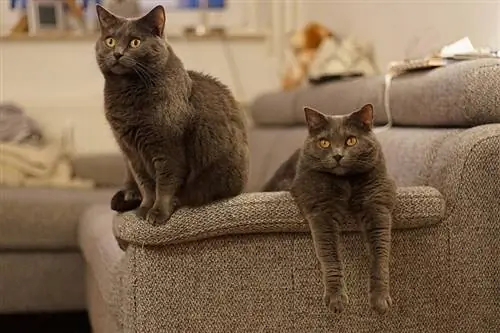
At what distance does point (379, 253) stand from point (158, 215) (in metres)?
0.45

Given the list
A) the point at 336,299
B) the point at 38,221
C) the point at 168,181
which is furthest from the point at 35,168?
the point at 336,299

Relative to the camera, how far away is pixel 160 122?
155 centimetres

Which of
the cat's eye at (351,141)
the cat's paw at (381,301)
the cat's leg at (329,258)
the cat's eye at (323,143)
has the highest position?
the cat's eye at (351,141)

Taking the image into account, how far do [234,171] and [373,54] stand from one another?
1663 millimetres

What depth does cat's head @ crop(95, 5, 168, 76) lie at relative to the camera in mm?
1528

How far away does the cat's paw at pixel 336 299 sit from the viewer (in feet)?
4.96

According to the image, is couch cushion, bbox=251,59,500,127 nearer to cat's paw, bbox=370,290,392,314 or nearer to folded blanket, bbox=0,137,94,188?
cat's paw, bbox=370,290,392,314

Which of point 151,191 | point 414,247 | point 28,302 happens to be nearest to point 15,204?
point 28,302

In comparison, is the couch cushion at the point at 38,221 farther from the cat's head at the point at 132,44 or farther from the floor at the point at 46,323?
the cat's head at the point at 132,44

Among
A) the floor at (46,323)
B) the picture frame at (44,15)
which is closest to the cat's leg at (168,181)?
the floor at (46,323)

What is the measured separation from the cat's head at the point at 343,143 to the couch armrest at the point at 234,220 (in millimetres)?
108

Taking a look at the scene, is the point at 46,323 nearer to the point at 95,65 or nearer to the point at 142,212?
the point at 95,65

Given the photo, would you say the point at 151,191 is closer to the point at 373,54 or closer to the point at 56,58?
the point at 373,54

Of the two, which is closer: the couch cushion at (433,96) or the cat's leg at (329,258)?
the cat's leg at (329,258)
